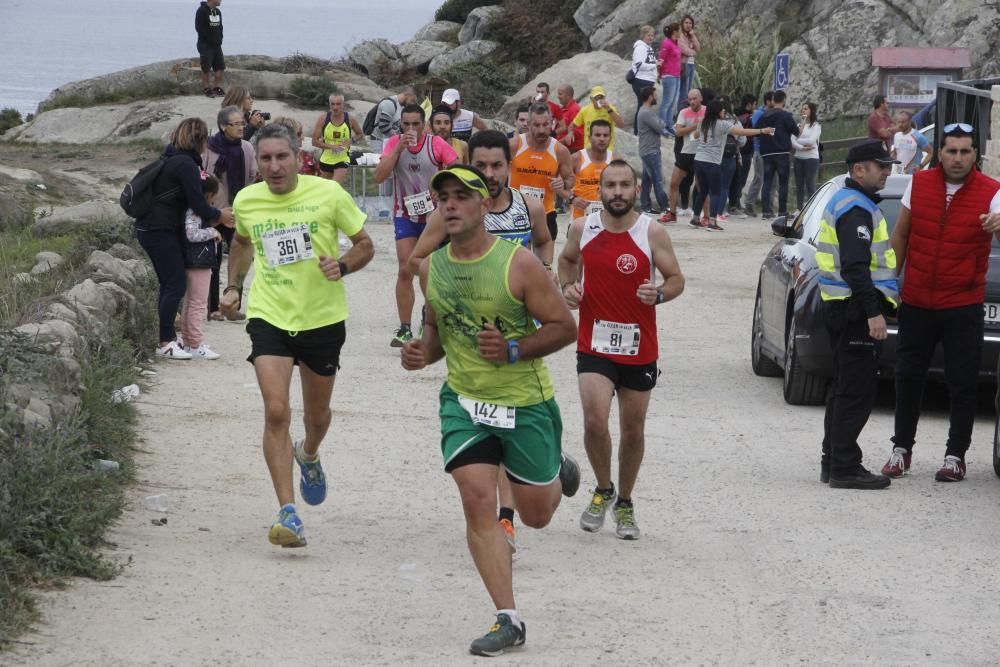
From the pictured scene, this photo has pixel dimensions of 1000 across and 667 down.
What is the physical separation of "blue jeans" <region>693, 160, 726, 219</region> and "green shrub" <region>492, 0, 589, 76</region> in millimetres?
16506

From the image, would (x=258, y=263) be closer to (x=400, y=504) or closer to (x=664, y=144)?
(x=400, y=504)

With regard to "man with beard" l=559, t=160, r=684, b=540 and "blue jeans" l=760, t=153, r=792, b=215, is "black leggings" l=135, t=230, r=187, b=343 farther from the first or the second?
"blue jeans" l=760, t=153, r=792, b=215

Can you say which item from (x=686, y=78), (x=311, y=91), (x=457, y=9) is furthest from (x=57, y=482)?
(x=457, y=9)

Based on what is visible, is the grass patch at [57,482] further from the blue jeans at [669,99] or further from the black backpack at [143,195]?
the blue jeans at [669,99]

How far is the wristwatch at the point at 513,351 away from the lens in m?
6.32

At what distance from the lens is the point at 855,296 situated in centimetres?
916

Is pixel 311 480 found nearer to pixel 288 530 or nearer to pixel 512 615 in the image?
pixel 288 530

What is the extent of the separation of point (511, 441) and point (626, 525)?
1.85 metres

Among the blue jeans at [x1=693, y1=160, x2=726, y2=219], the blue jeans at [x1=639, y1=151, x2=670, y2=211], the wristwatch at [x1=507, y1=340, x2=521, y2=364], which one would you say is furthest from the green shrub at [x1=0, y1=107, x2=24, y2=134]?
the wristwatch at [x1=507, y1=340, x2=521, y2=364]

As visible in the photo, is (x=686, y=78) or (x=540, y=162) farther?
(x=686, y=78)

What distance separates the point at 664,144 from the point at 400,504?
21845 mm

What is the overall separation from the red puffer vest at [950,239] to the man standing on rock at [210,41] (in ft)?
69.1

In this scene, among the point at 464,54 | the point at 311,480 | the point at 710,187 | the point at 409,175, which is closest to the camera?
the point at 311,480

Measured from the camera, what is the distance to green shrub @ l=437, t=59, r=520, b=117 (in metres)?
36.4
